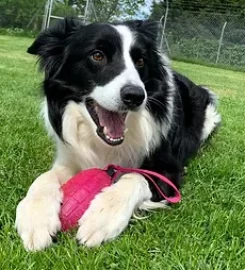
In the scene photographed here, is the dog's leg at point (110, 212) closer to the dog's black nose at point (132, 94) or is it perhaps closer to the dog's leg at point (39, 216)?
the dog's leg at point (39, 216)

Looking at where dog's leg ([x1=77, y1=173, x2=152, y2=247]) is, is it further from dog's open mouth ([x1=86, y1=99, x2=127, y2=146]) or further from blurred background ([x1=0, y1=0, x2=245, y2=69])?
blurred background ([x1=0, y1=0, x2=245, y2=69])

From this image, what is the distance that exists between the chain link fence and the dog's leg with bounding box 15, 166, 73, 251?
1895 cm

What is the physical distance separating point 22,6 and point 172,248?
2421 centimetres

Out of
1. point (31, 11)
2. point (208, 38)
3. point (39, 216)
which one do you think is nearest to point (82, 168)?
point (39, 216)

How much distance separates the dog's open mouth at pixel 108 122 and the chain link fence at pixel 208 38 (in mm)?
18332

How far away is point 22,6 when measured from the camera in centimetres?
2466

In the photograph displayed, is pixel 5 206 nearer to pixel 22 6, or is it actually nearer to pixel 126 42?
pixel 126 42

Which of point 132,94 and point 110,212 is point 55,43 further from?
point 110,212

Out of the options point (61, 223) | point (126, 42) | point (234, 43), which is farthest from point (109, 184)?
point (234, 43)

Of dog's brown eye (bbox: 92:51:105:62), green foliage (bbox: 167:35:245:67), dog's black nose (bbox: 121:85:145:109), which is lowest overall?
green foliage (bbox: 167:35:245:67)

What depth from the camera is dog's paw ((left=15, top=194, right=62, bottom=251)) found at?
7.21ft

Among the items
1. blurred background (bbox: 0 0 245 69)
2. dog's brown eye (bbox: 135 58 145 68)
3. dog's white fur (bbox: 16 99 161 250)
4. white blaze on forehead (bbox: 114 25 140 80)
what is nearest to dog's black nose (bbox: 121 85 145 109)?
white blaze on forehead (bbox: 114 25 140 80)

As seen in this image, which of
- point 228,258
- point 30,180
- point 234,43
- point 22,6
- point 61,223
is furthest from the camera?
point 22,6

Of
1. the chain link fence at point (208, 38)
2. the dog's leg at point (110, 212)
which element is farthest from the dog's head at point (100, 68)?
the chain link fence at point (208, 38)
